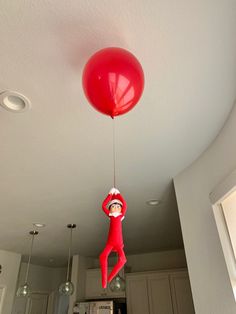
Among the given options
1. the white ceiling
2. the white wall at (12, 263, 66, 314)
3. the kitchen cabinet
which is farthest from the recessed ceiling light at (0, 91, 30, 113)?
the white wall at (12, 263, 66, 314)

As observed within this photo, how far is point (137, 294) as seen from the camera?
14.4 ft

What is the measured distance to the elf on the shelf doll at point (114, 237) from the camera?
105cm

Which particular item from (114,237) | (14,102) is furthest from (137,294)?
(14,102)

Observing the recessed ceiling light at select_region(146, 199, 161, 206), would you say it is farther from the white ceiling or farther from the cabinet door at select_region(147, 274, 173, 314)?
the cabinet door at select_region(147, 274, 173, 314)

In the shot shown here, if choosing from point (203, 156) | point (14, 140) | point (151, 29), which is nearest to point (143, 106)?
point (151, 29)

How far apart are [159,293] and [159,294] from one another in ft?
0.05

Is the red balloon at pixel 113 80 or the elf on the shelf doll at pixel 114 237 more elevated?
the red balloon at pixel 113 80

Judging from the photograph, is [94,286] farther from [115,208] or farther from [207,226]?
[115,208]

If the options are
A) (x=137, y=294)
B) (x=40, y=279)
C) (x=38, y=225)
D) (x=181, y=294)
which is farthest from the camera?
(x=40, y=279)

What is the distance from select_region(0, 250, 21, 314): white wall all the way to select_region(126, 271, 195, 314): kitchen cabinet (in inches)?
86.4

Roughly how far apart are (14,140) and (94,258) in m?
4.55

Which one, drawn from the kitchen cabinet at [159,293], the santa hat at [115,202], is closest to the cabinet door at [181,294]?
the kitchen cabinet at [159,293]

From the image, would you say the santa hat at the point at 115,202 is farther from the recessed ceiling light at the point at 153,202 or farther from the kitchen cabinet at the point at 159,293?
the kitchen cabinet at the point at 159,293

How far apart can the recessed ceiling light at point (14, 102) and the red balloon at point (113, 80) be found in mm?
526
